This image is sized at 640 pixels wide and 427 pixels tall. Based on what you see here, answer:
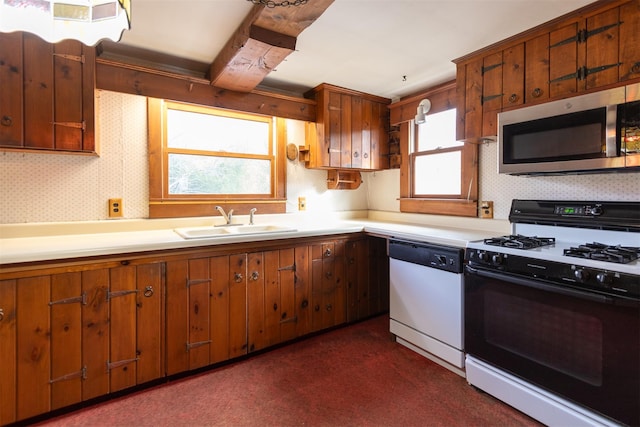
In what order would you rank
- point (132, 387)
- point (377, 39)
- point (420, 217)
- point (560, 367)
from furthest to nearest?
point (420, 217) → point (377, 39) → point (132, 387) → point (560, 367)

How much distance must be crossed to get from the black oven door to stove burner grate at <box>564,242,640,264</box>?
6.5 inches

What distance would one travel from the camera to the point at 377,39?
6.57 feet

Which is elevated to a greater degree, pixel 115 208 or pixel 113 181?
pixel 113 181

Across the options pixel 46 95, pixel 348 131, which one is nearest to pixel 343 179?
pixel 348 131

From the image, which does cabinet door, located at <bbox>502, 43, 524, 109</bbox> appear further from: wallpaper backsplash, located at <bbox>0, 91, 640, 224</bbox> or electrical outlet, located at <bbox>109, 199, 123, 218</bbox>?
electrical outlet, located at <bbox>109, 199, 123, 218</bbox>

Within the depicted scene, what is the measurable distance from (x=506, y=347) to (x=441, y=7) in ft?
6.11

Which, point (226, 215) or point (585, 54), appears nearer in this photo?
point (585, 54)

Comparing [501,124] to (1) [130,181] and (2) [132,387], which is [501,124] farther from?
(2) [132,387]

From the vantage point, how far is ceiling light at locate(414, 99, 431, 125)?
2.62 m

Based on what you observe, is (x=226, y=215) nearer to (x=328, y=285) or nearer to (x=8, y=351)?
(x=328, y=285)

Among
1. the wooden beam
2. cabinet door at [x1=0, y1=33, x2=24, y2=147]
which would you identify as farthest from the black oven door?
cabinet door at [x1=0, y1=33, x2=24, y2=147]

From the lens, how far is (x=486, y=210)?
2441 millimetres

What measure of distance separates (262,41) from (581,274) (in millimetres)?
1926

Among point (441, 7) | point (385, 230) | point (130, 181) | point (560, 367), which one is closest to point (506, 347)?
point (560, 367)
